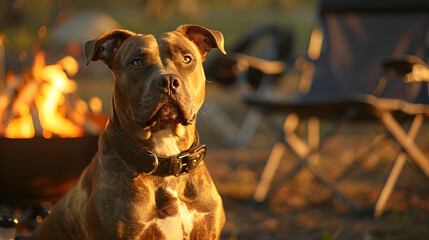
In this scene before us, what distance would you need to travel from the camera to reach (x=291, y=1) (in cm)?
1809

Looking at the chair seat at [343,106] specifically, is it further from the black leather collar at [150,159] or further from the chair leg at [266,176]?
the black leather collar at [150,159]

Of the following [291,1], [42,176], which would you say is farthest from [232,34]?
[42,176]

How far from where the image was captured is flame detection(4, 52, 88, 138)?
12.1 feet

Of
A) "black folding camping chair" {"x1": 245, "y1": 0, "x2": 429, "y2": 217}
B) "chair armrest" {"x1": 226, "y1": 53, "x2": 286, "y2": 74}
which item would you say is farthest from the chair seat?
"chair armrest" {"x1": 226, "y1": 53, "x2": 286, "y2": 74}

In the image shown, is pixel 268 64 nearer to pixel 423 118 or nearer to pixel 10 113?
pixel 423 118

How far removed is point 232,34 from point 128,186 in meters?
14.4

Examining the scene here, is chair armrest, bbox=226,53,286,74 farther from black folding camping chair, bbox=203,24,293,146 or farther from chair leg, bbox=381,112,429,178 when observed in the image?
chair leg, bbox=381,112,429,178

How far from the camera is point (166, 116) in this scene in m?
2.26

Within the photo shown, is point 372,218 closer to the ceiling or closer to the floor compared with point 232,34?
closer to the ceiling

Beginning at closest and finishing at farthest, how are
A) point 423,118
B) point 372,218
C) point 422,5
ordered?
point 372,218, point 423,118, point 422,5

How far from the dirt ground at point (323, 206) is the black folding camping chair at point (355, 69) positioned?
246mm

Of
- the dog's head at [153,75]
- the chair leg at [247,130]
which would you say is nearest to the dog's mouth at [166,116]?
the dog's head at [153,75]

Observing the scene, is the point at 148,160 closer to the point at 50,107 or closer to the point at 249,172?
the point at 50,107

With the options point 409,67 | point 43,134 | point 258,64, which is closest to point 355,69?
point 258,64
